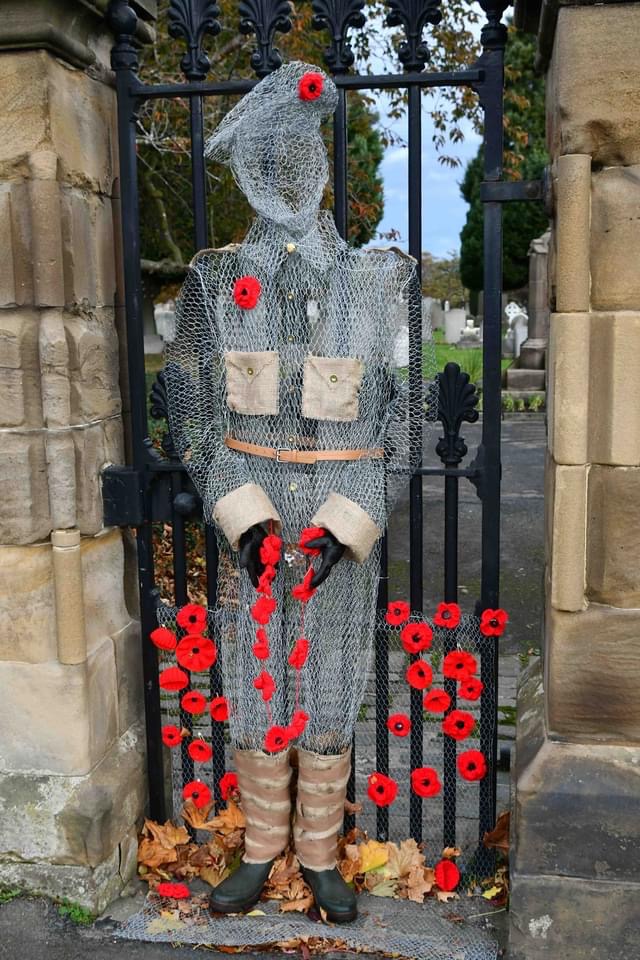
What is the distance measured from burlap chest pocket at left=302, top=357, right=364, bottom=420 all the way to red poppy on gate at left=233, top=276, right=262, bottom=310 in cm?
21

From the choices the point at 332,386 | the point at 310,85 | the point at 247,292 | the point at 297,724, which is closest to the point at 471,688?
the point at 297,724

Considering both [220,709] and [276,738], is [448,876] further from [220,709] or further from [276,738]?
[220,709]

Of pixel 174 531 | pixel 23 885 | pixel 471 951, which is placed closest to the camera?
pixel 471 951

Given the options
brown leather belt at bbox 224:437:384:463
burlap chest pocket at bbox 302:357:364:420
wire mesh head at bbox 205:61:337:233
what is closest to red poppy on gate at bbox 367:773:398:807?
brown leather belt at bbox 224:437:384:463

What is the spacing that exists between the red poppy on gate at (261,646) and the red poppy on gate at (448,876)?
31.4 inches

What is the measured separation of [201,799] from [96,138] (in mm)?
1931

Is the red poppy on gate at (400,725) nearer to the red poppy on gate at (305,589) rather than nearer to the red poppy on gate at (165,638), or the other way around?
the red poppy on gate at (305,589)

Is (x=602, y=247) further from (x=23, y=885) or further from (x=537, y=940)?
(x=23, y=885)

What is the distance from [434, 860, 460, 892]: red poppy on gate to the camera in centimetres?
270

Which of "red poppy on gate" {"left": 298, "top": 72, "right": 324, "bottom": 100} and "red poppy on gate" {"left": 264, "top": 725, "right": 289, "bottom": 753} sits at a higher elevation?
"red poppy on gate" {"left": 298, "top": 72, "right": 324, "bottom": 100}

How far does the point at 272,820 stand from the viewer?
2.69 m

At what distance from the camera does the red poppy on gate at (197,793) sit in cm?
285

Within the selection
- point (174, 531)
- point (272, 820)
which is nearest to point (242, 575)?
point (174, 531)

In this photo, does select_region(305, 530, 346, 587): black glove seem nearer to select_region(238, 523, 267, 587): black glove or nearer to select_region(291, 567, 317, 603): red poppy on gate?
select_region(291, 567, 317, 603): red poppy on gate
